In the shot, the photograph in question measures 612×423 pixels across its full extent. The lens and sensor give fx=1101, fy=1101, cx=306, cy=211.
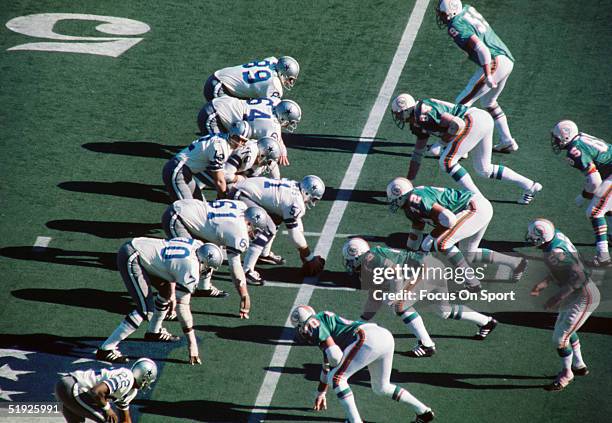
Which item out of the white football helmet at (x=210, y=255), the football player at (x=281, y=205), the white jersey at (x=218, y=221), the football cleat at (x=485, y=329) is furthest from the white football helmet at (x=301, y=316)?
the football cleat at (x=485, y=329)

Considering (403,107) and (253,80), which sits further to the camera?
(253,80)

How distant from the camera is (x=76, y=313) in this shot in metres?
14.6

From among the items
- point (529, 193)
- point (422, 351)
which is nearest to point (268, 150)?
point (422, 351)

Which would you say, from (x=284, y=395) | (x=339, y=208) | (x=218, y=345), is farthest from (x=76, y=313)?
(x=339, y=208)

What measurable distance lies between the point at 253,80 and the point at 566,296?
6.75 m

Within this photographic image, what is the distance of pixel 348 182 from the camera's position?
17.6m

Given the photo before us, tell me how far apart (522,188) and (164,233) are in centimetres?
547

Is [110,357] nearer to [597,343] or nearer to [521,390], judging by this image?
[521,390]

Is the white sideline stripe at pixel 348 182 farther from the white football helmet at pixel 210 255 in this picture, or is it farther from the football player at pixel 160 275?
the white football helmet at pixel 210 255

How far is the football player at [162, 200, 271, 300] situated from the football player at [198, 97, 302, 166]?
2.21m

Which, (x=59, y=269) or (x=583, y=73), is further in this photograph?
(x=583, y=73)

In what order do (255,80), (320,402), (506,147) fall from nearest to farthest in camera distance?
(320,402), (255,80), (506,147)

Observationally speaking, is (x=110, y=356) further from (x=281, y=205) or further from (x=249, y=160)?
(x=249, y=160)

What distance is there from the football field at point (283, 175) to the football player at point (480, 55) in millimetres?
1180
